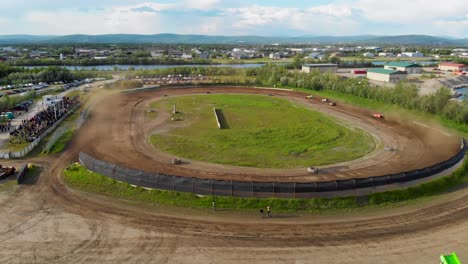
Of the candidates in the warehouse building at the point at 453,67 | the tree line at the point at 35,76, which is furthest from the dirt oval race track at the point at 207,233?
the warehouse building at the point at 453,67

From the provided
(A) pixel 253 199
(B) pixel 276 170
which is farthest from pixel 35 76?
(A) pixel 253 199

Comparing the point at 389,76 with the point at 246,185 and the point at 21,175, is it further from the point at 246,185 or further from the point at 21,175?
the point at 21,175

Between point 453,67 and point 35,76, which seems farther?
point 453,67

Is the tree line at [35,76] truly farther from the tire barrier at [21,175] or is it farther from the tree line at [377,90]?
the tire barrier at [21,175]

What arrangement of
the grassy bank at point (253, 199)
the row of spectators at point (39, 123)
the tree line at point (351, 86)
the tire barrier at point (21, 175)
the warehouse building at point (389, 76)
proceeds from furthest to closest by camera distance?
the warehouse building at point (389, 76), the tree line at point (351, 86), the row of spectators at point (39, 123), the tire barrier at point (21, 175), the grassy bank at point (253, 199)

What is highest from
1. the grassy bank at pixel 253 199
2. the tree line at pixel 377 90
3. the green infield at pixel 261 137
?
the tree line at pixel 377 90

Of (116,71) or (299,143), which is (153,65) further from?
(299,143)

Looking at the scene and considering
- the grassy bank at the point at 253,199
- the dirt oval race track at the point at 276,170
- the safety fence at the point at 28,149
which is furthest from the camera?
the safety fence at the point at 28,149
